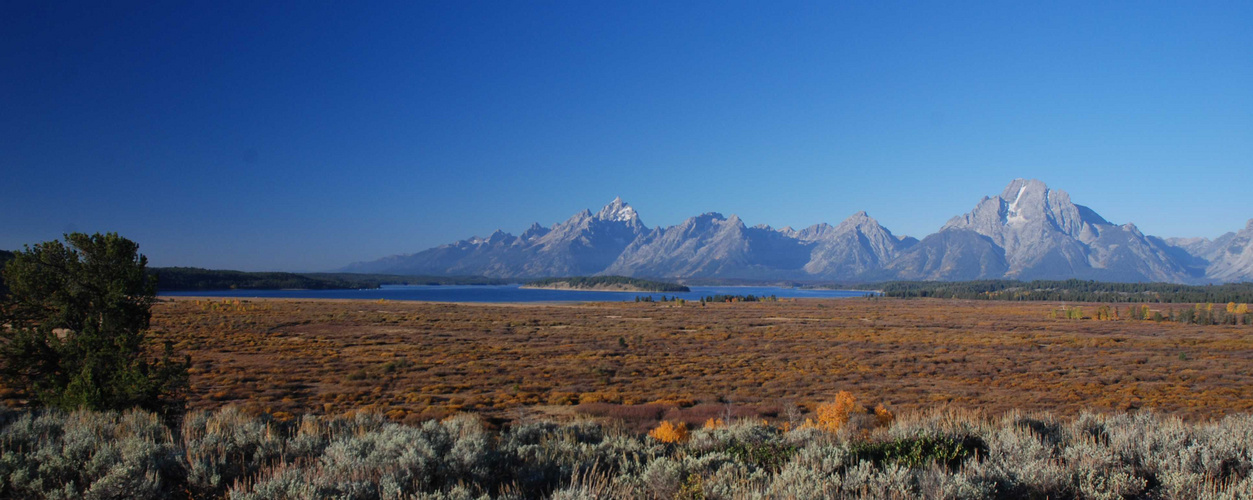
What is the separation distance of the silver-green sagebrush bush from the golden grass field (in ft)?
30.4

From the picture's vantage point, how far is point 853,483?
491cm

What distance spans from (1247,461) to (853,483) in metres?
4.31

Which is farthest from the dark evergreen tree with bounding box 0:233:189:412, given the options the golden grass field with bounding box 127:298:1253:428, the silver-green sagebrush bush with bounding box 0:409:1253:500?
the golden grass field with bounding box 127:298:1253:428

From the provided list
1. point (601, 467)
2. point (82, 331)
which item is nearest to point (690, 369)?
point (82, 331)

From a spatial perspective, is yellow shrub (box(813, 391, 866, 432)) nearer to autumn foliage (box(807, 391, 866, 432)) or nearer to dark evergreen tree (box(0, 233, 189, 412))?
autumn foliage (box(807, 391, 866, 432))

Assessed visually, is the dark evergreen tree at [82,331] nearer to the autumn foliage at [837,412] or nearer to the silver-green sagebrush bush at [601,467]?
the silver-green sagebrush bush at [601,467]

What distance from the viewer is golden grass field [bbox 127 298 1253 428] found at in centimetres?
2231

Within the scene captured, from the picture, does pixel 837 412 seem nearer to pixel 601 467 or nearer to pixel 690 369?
pixel 601 467

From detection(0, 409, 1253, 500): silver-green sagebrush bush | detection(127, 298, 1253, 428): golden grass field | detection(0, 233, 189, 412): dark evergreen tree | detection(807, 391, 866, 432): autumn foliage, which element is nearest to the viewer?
detection(0, 409, 1253, 500): silver-green sagebrush bush

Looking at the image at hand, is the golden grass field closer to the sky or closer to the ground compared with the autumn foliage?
closer to the ground

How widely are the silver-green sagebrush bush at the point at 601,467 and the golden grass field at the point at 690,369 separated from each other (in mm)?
9275

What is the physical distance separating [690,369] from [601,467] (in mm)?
27593

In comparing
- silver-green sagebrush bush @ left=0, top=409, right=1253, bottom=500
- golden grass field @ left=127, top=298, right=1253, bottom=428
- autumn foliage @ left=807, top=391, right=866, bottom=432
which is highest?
silver-green sagebrush bush @ left=0, top=409, right=1253, bottom=500

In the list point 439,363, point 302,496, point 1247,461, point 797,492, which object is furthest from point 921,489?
point 439,363
